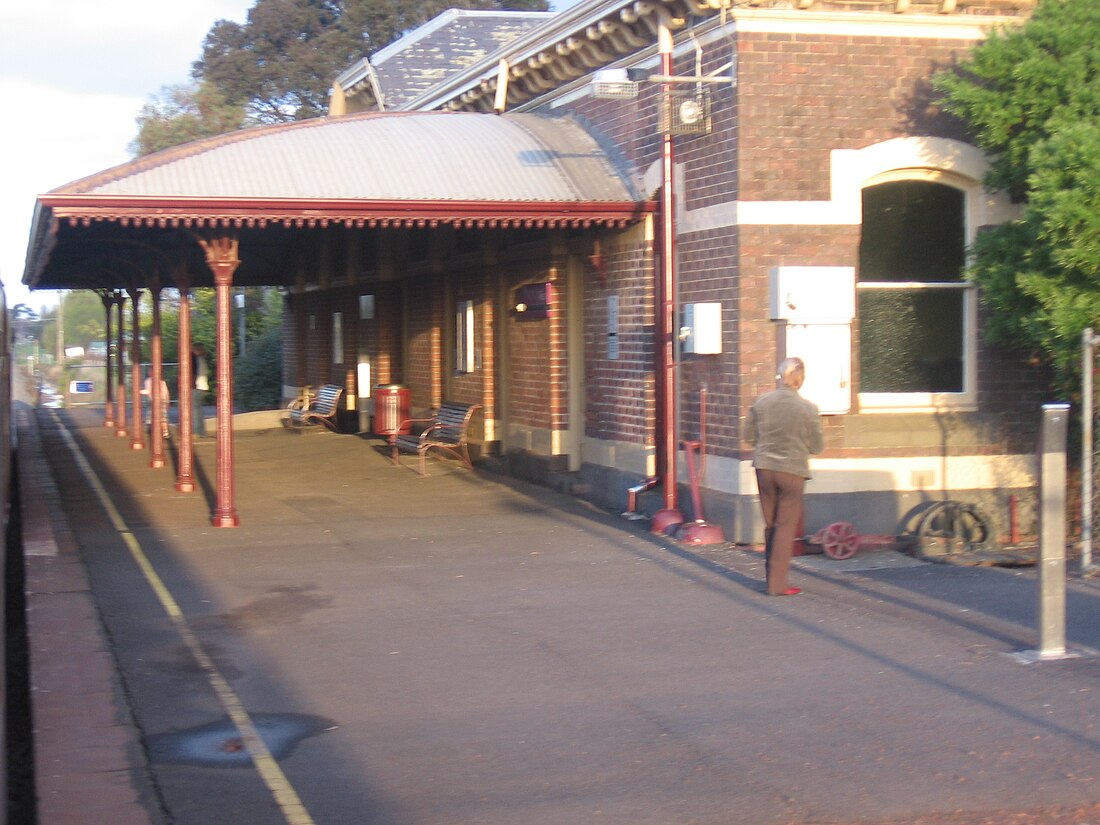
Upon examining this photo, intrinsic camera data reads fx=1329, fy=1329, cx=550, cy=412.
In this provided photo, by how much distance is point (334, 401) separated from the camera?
23016 millimetres

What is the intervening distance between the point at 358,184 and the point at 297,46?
4347 cm

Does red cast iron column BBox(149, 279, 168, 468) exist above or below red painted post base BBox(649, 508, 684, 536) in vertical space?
above

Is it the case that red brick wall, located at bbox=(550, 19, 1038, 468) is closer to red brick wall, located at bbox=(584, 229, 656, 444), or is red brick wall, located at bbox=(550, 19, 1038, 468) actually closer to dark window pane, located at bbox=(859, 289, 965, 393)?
dark window pane, located at bbox=(859, 289, 965, 393)

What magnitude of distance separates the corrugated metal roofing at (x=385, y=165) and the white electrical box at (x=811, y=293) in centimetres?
241

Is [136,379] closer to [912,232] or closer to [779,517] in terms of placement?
[912,232]

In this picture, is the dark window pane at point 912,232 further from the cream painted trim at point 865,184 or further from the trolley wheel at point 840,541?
the trolley wheel at point 840,541

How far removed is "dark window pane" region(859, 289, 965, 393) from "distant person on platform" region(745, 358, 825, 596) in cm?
290

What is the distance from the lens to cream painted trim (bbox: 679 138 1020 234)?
37.7ft

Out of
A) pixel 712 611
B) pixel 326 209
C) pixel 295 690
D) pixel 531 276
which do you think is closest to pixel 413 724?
pixel 295 690

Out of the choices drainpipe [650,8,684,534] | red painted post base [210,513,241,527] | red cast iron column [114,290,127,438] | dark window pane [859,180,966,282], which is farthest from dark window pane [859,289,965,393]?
red cast iron column [114,290,127,438]

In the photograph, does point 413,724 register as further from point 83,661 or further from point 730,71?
point 730,71

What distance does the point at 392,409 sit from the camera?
1948cm

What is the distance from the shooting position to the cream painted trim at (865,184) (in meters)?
11.5

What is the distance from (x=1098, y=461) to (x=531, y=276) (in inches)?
279
